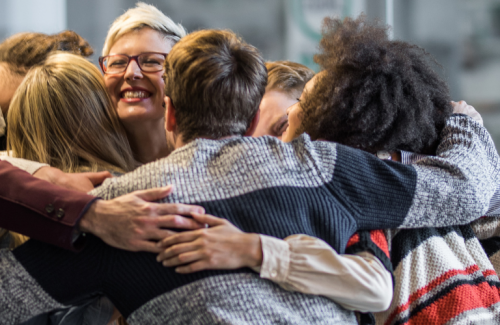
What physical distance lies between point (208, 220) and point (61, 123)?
0.75m

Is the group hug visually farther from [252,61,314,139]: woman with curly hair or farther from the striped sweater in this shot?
[252,61,314,139]: woman with curly hair

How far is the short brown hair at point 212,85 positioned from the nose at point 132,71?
616mm

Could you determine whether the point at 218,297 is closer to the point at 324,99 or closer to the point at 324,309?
the point at 324,309

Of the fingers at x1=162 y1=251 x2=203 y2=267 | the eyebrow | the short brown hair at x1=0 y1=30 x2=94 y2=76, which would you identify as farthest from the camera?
the eyebrow

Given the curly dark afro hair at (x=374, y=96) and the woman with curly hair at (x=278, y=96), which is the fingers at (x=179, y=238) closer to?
the curly dark afro hair at (x=374, y=96)

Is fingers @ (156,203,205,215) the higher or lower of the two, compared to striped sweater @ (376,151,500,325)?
higher

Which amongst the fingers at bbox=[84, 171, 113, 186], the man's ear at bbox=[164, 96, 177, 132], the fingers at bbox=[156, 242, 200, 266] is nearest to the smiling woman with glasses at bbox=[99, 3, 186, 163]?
the fingers at bbox=[84, 171, 113, 186]

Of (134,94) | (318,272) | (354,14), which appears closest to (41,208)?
(318,272)

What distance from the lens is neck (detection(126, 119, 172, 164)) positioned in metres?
2.01

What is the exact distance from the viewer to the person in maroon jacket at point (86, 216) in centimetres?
115

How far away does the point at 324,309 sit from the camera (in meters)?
1.20

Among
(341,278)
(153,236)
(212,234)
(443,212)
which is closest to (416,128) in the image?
(443,212)

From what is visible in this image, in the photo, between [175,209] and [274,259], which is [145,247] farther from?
[274,259]

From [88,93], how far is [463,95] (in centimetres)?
269
